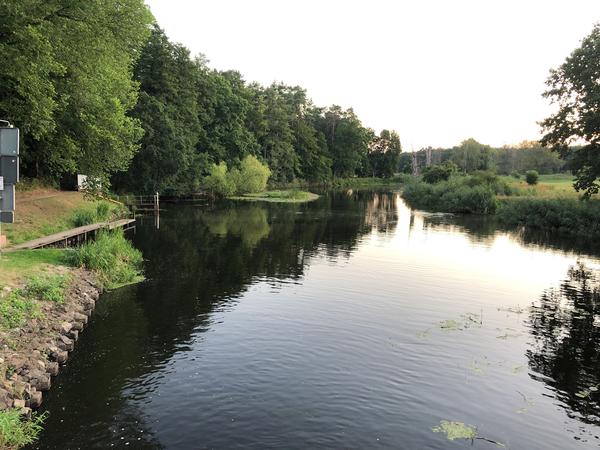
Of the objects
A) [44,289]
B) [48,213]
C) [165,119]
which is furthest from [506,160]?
[44,289]

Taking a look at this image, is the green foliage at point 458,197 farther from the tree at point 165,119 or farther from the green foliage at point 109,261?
the green foliage at point 109,261

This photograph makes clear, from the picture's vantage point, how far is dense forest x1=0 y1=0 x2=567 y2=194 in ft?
74.2

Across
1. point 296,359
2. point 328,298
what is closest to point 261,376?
point 296,359

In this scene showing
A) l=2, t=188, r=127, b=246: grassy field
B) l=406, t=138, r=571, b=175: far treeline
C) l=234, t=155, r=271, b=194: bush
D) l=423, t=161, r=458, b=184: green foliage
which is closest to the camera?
l=2, t=188, r=127, b=246: grassy field

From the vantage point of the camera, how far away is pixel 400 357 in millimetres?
14664

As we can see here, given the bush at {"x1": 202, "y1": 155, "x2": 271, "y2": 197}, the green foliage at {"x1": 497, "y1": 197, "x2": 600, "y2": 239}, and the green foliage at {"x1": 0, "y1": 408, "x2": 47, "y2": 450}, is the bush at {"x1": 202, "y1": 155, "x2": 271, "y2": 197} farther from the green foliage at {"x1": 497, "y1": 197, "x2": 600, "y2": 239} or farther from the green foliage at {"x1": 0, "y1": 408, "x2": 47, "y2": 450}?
the green foliage at {"x1": 0, "y1": 408, "x2": 47, "y2": 450}

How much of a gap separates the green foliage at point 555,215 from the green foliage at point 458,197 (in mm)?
6894

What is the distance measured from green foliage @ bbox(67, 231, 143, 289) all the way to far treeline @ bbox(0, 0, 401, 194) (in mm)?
6127

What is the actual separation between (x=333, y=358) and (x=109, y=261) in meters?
13.4

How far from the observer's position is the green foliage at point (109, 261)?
21.5 meters

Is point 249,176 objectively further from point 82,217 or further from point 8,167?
point 8,167

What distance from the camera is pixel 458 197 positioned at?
6756 centimetres

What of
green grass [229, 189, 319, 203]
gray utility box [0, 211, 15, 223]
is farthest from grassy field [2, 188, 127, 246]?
green grass [229, 189, 319, 203]

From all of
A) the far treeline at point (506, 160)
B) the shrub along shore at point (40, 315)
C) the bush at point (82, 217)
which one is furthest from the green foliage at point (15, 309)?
the far treeline at point (506, 160)
